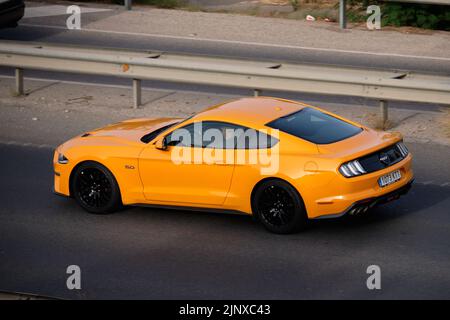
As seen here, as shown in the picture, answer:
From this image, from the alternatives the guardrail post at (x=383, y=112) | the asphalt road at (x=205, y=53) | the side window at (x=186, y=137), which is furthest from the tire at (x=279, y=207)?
the asphalt road at (x=205, y=53)

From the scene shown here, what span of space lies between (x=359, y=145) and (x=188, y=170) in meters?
1.97

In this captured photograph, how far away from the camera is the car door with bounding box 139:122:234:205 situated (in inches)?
517

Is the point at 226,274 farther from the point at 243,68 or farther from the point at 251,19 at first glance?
the point at 251,19

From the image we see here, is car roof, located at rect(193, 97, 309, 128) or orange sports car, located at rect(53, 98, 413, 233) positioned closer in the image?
orange sports car, located at rect(53, 98, 413, 233)

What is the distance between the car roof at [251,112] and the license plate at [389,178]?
1.43 metres

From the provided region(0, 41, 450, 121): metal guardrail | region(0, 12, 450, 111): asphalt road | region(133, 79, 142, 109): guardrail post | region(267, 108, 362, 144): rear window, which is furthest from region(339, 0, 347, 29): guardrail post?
region(267, 108, 362, 144): rear window

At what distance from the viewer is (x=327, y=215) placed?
41.3 ft

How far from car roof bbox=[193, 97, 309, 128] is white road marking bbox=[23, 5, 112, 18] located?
12359mm

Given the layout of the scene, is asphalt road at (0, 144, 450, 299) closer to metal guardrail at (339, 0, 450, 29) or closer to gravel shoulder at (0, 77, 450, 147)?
gravel shoulder at (0, 77, 450, 147)

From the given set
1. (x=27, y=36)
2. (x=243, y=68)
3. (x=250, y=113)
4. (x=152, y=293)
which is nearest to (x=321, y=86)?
(x=243, y=68)

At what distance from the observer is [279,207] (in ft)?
41.9

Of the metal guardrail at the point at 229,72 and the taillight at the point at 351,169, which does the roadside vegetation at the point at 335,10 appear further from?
the taillight at the point at 351,169

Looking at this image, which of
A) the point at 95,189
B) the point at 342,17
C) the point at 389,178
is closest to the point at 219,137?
the point at 95,189

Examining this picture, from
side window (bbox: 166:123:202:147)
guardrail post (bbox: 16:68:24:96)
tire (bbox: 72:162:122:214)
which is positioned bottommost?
tire (bbox: 72:162:122:214)
